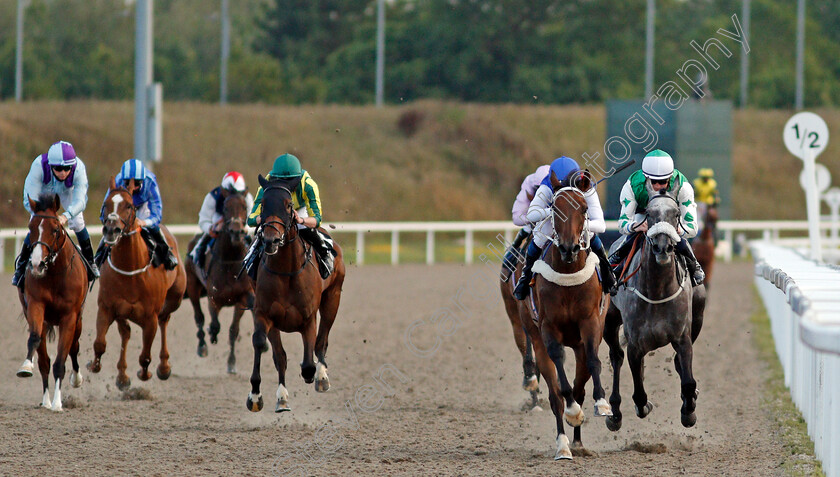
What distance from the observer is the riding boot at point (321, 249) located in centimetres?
813

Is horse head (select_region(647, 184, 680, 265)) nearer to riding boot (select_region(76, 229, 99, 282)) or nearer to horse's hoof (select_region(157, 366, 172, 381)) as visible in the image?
riding boot (select_region(76, 229, 99, 282))

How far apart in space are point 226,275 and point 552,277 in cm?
404

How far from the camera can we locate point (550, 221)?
23.6 feet

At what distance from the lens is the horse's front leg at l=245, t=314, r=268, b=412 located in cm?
762

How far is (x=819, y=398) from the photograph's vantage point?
22.5ft

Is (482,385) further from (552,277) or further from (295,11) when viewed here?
(295,11)

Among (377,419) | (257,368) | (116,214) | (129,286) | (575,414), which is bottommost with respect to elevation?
(377,419)

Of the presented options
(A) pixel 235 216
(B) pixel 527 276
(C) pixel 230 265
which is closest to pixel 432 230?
(C) pixel 230 265

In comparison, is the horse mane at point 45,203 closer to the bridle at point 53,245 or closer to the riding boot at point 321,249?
the bridle at point 53,245

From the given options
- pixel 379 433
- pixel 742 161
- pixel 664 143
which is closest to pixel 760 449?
pixel 379 433

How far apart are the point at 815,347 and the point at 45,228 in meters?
5.57

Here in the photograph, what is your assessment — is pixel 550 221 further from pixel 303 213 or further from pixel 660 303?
pixel 303 213

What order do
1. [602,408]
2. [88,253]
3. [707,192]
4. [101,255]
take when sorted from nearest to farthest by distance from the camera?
[602,408], [88,253], [101,255], [707,192]

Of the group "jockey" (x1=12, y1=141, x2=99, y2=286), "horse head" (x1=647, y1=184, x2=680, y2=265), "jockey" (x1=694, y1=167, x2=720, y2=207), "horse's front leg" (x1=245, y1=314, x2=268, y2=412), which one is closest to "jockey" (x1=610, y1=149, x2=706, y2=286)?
"horse head" (x1=647, y1=184, x2=680, y2=265)
